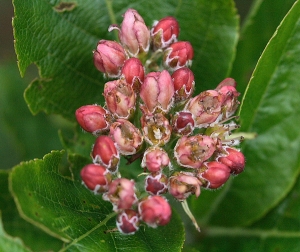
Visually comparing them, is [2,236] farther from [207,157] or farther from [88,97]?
[88,97]

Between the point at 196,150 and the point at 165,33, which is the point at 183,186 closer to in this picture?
the point at 196,150

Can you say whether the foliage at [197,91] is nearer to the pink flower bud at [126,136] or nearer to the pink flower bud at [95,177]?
the pink flower bud at [95,177]

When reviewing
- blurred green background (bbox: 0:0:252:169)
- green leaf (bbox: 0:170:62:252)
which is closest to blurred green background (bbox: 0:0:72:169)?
blurred green background (bbox: 0:0:252:169)

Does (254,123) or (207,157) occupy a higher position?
(207,157)

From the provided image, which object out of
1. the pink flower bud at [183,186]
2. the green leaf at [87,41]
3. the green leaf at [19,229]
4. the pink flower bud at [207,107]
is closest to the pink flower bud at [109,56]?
the green leaf at [87,41]

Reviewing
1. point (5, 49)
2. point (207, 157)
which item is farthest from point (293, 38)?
point (5, 49)

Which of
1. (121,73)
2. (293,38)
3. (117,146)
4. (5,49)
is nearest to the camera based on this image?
(117,146)
